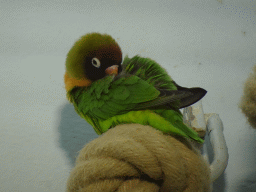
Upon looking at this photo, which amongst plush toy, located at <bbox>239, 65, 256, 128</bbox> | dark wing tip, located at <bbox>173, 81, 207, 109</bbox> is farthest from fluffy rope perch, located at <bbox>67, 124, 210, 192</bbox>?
plush toy, located at <bbox>239, 65, 256, 128</bbox>

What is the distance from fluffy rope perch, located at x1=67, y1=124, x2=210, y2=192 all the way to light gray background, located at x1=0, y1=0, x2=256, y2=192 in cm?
47

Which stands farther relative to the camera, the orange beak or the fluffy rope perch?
the orange beak

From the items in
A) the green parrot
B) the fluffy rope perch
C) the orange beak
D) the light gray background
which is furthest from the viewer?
the light gray background

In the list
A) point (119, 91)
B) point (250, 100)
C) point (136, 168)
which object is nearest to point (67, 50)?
point (119, 91)

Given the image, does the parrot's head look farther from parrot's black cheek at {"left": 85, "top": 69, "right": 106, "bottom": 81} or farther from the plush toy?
the plush toy

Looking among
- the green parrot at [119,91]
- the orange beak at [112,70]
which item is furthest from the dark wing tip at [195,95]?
the orange beak at [112,70]

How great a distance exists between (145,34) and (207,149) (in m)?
0.74

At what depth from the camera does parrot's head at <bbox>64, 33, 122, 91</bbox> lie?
662 mm

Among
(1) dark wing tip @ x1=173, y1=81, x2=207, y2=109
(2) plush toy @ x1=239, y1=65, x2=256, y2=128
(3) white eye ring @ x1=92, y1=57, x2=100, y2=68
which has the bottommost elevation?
(2) plush toy @ x1=239, y1=65, x2=256, y2=128

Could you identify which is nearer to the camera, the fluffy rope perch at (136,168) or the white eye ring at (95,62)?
the fluffy rope perch at (136,168)

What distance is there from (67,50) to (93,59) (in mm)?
667

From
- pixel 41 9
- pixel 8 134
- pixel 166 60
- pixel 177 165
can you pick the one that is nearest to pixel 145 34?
pixel 166 60

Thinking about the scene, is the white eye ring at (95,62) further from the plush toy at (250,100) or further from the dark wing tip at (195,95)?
the plush toy at (250,100)

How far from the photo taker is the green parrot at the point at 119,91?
530 millimetres
